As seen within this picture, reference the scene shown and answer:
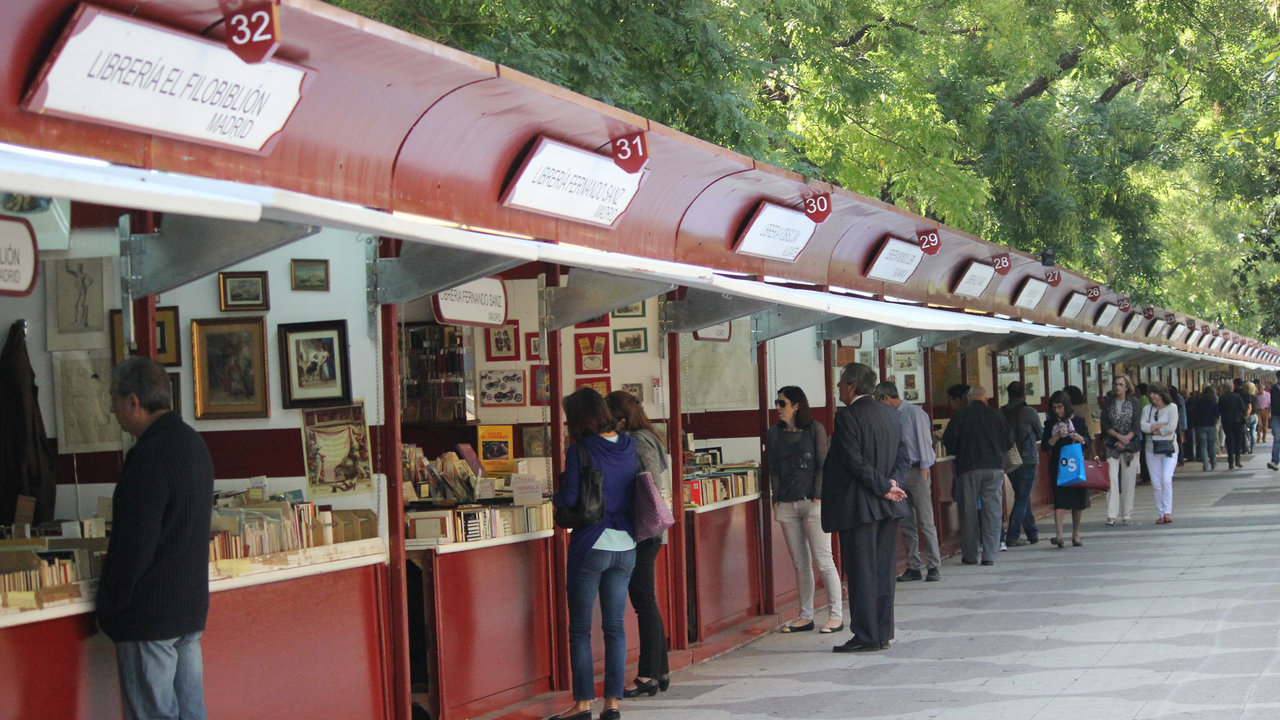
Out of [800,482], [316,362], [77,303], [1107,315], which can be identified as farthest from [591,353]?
[1107,315]

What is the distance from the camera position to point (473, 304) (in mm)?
7387

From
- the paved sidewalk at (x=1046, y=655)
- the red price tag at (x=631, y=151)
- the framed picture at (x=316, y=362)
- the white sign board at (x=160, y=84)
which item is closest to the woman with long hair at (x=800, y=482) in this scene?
the paved sidewalk at (x=1046, y=655)

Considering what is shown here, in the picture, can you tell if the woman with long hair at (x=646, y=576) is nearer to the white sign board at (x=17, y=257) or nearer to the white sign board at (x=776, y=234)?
the white sign board at (x=17, y=257)

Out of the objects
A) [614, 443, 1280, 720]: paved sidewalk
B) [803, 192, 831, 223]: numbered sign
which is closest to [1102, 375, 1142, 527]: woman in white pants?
[614, 443, 1280, 720]: paved sidewalk

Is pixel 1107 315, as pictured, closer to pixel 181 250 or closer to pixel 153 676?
pixel 181 250

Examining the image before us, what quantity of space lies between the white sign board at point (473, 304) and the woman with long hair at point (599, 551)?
0.78 meters

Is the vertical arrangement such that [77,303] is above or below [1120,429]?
above

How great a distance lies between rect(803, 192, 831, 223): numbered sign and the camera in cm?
1065

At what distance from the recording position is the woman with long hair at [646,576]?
741cm

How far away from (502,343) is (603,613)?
3.26 meters

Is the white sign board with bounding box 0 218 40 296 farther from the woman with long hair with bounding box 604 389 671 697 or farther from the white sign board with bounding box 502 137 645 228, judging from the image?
the woman with long hair with bounding box 604 389 671 697

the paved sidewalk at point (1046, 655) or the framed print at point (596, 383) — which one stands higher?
the framed print at point (596, 383)

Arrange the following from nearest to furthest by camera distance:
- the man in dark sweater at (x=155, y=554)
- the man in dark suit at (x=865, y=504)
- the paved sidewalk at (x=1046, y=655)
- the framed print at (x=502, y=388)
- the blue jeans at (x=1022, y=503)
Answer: the man in dark sweater at (x=155, y=554)
the paved sidewalk at (x=1046, y=655)
the man in dark suit at (x=865, y=504)
the framed print at (x=502, y=388)
the blue jeans at (x=1022, y=503)

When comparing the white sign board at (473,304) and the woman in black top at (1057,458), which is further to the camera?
the woman in black top at (1057,458)
